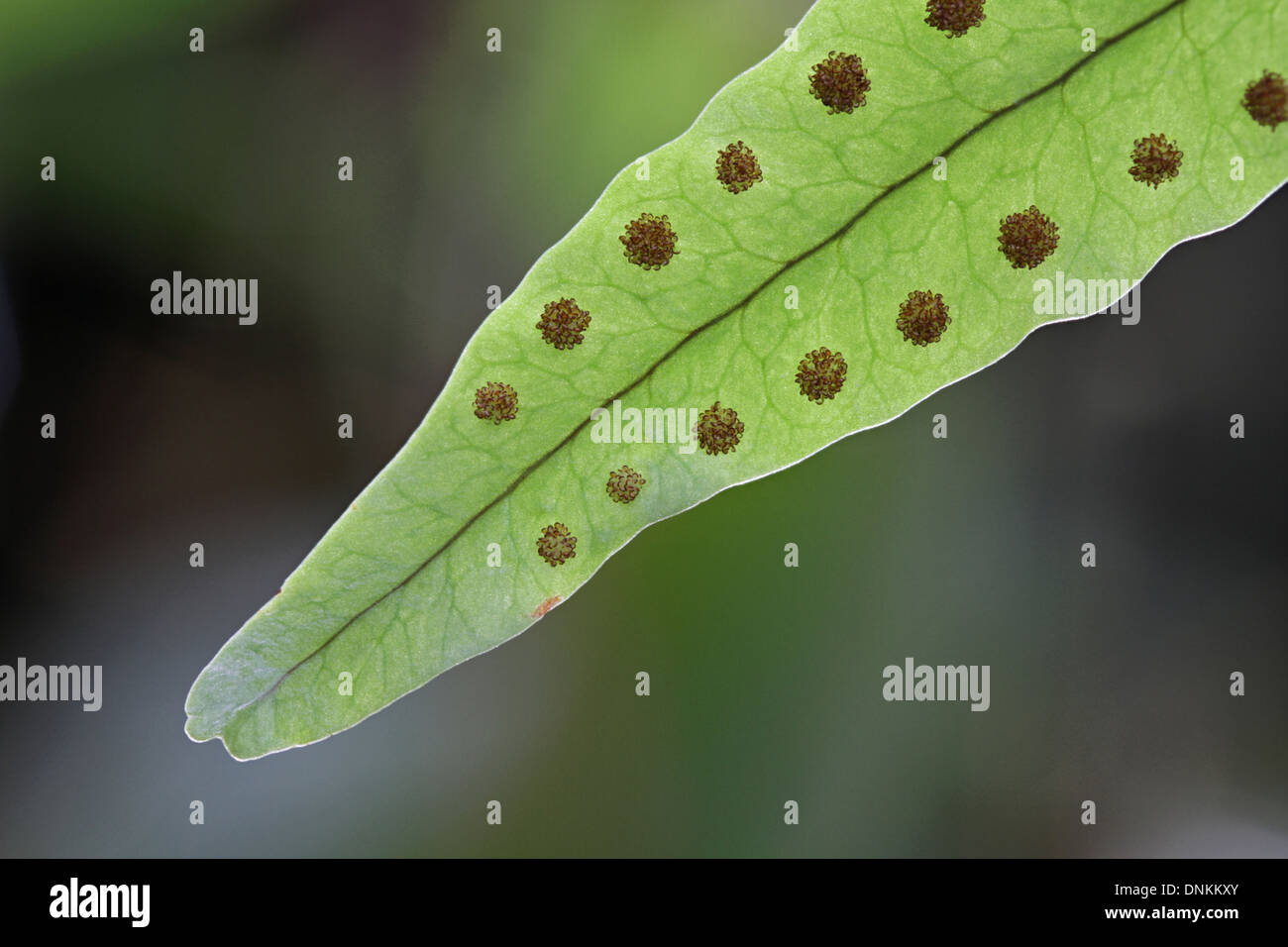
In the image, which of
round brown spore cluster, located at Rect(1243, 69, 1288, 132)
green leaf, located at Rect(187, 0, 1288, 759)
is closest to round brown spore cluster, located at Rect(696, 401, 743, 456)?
green leaf, located at Rect(187, 0, 1288, 759)

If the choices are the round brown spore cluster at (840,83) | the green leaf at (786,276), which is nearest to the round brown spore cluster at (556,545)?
the green leaf at (786,276)

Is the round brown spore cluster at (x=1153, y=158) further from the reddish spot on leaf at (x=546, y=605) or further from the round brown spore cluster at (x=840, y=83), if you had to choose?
the reddish spot on leaf at (x=546, y=605)

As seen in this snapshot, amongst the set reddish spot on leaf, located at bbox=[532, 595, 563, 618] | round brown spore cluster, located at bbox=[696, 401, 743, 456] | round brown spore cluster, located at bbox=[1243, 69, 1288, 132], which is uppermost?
round brown spore cluster, located at bbox=[1243, 69, 1288, 132]

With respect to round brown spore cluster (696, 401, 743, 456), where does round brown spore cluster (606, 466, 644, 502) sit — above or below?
below

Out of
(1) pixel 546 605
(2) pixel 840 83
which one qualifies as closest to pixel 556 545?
(1) pixel 546 605

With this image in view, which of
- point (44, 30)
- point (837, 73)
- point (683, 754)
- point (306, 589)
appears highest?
point (44, 30)

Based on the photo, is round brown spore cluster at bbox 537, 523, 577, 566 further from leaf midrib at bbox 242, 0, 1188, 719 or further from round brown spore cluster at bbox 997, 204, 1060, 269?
round brown spore cluster at bbox 997, 204, 1060, 269

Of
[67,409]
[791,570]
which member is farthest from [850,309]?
[67,409]

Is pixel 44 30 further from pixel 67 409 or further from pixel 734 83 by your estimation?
pixel 734 83
